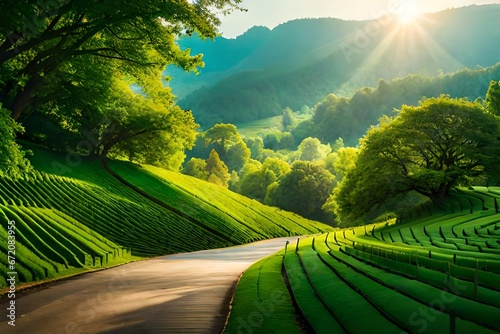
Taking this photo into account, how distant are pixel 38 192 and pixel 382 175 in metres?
32.0

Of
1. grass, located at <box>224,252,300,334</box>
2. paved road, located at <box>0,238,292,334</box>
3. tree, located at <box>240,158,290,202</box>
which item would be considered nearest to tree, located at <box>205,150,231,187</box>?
tree, located at <box>240,158,290,202</box>

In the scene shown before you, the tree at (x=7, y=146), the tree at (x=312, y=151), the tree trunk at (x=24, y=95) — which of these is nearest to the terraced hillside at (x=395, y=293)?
the tree at (x=7, y=146)

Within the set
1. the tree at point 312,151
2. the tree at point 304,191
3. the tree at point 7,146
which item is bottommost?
the tree at point 304,191

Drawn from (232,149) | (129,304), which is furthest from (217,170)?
(129,304)

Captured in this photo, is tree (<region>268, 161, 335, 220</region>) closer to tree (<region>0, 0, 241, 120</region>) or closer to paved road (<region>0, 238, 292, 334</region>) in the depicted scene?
paved road (<region>0, 238, 292, 334</region>)

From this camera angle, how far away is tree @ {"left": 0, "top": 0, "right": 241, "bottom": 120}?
55.5 feet

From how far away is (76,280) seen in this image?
70.5 ft

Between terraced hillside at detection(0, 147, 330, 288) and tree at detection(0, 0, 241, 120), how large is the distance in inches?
282

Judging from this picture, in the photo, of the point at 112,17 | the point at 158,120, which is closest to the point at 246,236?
the point at 158,120

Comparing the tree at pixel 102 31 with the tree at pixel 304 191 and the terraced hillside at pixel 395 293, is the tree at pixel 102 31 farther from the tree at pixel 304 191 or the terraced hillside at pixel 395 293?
the tree at pixel 304 191

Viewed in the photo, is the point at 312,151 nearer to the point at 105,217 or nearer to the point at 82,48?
Result: the point at 105,217

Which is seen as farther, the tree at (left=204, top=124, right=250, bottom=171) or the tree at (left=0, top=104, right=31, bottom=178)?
the tree at (left=204, top=124, right=250, bottom=171)

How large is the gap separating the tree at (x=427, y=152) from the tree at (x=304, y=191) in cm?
5351

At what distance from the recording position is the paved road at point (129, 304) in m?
12.5
